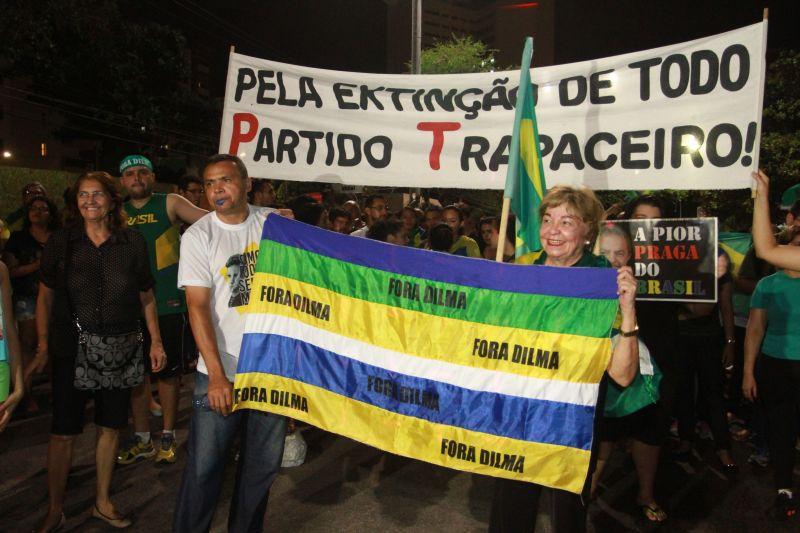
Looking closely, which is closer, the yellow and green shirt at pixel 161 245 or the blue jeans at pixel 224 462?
the blue jeans at pixel 224 462

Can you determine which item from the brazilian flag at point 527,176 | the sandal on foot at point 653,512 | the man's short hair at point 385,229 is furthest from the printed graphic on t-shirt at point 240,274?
the sandal on foot at point 653,512

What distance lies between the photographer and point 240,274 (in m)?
3.16

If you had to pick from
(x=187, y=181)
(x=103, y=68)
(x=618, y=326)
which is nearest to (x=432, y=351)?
(x=618, y=326)

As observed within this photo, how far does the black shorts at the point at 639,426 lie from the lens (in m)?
3.53

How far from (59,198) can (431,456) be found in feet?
69.1

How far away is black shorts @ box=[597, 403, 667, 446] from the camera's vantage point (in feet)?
11.6

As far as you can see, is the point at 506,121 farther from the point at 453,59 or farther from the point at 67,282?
the point at 453,59

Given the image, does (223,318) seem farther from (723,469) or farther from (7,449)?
(723,469)

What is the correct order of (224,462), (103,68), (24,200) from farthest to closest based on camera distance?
(103,68), (24,200), (224,462)

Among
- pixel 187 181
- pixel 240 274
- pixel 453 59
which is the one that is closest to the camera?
pixel 240 274

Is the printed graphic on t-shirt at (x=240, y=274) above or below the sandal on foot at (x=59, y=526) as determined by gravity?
above

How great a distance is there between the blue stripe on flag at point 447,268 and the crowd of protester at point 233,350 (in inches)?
5.9

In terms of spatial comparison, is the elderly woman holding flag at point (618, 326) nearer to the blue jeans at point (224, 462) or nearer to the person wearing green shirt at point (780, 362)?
the blue jeans at point (224, 462)

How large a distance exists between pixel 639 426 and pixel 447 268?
1.84 metres
